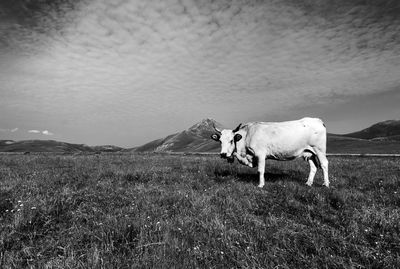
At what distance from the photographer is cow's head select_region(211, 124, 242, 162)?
11.8m

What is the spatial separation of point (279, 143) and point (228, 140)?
2365mm

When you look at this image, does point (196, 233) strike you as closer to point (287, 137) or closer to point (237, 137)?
point (237, 137)

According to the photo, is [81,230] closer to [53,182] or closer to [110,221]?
[110,221]

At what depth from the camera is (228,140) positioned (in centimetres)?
1212

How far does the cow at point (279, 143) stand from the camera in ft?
37.6

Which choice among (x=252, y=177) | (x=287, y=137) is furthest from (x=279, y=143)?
(x=252, y=177)

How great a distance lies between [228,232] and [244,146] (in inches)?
319

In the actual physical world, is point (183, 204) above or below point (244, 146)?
below

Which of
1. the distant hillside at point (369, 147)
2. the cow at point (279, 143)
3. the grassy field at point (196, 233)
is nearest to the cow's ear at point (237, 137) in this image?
the cow at point (279, 143)

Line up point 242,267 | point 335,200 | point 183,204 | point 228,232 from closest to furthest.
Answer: point 242,267
point 228,232
point 183,204
point 335,200

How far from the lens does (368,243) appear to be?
4.18m

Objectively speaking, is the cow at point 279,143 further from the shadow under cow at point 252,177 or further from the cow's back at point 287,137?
the shadow under cow at point 252,177

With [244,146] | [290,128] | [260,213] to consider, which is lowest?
[260,213]

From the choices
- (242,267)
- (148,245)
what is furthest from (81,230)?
(242,267)
